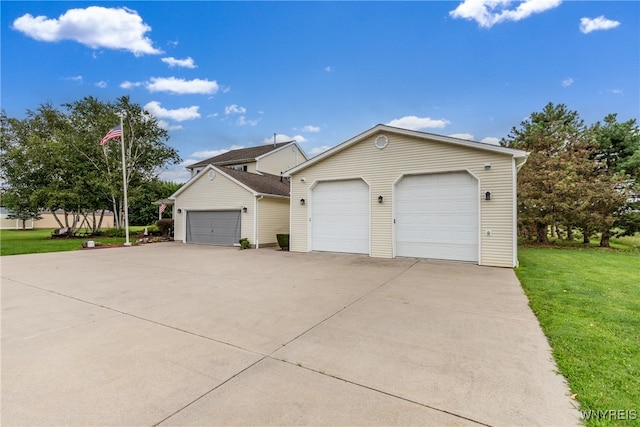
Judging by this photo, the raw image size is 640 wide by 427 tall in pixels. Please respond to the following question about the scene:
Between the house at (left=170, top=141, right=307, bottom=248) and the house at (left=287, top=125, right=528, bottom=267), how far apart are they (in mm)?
2719

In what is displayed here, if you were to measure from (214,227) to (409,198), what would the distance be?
10814mm

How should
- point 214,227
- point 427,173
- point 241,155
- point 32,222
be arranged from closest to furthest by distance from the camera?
point 427,173, point 214,227, point 241,155, point 32,222

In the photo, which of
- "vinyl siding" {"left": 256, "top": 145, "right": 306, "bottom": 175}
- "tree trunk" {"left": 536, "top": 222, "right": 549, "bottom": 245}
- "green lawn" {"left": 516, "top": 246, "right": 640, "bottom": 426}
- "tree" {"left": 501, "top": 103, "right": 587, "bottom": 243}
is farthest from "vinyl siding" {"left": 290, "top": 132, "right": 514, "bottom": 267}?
"vinyl siding" {"left": 256, "top": 145, "right": 306, "bottom": 175}

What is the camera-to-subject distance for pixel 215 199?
52.2 feet

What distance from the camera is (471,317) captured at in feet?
14.3

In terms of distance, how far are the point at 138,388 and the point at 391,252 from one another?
29.6ft

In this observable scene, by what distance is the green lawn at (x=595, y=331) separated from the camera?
2.35 metres

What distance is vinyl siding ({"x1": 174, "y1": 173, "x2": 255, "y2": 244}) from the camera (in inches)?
580

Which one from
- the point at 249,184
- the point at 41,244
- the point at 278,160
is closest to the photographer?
the point at 249,184

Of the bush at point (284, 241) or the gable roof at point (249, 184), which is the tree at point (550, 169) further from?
the gable roof at point (249, 184)

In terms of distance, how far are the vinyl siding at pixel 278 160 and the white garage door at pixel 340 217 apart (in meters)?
11.8

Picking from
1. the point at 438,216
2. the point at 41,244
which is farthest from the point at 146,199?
the point at 438,216

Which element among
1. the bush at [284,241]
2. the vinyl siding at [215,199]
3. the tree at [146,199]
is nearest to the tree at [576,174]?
the bush at [284,241]

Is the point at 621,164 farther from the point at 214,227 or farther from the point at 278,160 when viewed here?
the point at 214,227
